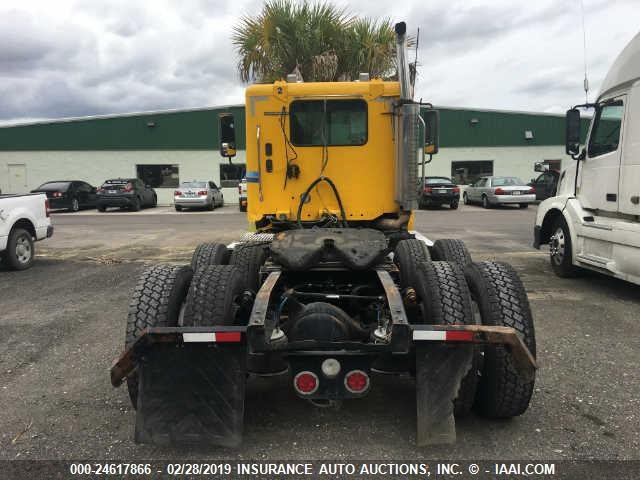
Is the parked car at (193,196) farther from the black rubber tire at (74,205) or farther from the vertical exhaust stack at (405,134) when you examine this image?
the vertical exhaust stack at (405,134)

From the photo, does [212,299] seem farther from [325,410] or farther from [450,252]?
[450,252]

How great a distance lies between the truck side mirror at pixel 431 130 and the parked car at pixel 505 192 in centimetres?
1720

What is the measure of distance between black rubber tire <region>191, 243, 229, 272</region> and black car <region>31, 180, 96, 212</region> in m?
18.9

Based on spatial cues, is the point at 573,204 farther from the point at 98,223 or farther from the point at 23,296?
the point at 98,223

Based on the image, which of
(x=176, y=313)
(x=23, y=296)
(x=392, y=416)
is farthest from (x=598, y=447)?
(x=23, y=296)

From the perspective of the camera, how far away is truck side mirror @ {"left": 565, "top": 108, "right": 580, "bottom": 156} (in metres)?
6.54

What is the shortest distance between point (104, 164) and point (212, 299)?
27.1m

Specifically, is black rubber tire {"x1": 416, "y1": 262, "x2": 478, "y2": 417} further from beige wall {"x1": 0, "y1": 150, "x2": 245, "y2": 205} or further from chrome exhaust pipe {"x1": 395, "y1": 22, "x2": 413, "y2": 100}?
beige wall {"x1": 0, "y1": 150, "x2": 245, "y2": 205}

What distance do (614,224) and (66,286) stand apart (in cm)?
769

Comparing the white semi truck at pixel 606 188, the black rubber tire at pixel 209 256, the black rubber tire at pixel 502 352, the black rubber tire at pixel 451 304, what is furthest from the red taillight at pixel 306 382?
the white semi truck at pixel 606 188

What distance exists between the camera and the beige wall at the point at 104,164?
2692 cm

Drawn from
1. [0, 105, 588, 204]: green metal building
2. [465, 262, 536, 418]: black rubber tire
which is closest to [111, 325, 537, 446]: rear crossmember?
[465, 262, 536, 418]: black rubber tire

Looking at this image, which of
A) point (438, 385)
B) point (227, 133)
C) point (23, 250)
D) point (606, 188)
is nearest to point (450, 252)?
point (438, 385)

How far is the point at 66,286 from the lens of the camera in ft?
23.8
